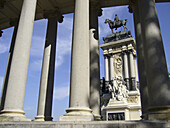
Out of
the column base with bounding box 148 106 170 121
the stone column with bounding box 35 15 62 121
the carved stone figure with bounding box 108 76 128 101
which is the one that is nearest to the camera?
the column base with bounding box 148 106 170 121

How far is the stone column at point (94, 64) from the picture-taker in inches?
1659

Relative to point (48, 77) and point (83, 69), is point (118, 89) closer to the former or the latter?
point (48, 77)

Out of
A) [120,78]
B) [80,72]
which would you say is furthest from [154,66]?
[120,78]

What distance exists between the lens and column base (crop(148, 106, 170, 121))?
23.7 metres

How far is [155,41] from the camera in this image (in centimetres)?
2803

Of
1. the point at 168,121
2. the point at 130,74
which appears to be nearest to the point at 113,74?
the point at 130,74

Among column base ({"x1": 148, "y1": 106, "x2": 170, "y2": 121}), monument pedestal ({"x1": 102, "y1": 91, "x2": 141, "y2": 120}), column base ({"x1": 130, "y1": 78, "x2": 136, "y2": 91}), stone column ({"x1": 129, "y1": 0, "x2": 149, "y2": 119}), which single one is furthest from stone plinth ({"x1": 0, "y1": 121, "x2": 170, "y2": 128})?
column base ({"x1": 130, "y1": 78, "x2": 136, "y2": 91})

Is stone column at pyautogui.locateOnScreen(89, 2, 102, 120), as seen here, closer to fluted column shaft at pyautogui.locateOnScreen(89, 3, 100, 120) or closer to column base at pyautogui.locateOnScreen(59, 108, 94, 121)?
fluted column shaft at pyautogui.locateOnScreen(89, 3, 100, 120)

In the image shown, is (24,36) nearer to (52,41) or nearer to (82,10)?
(82,10)

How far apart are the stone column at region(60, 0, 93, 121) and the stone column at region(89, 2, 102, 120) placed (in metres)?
15.4

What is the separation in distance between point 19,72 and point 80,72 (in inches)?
492

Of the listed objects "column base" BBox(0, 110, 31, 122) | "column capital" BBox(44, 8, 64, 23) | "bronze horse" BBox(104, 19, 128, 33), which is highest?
"bronze horse" BBox(104, 19, 128, 33)

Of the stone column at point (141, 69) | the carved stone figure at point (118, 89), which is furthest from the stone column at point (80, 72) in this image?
the carved stone figure at point (118, 89)

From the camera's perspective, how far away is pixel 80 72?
27828 millimetres
